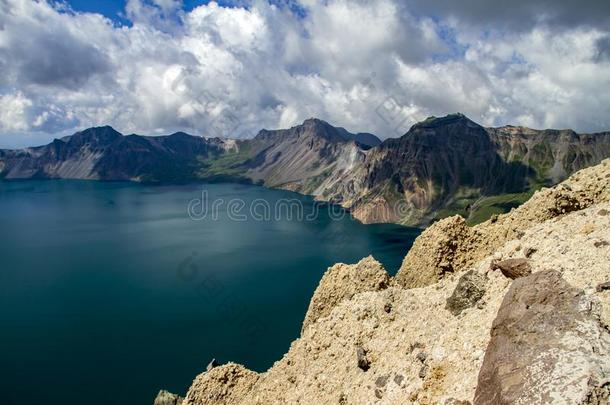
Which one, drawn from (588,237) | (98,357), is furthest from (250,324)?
(588,237)

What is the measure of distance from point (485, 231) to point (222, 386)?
72.1ft

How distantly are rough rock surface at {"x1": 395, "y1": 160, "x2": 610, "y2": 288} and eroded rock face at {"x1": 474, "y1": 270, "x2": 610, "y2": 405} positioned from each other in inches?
497

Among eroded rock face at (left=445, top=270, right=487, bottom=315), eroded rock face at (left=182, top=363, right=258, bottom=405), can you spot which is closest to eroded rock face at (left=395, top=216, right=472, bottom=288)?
eroded rock face at (left=445, top=270, right=487, bottom=315)

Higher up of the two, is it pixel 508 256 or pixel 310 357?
pixel 508 256

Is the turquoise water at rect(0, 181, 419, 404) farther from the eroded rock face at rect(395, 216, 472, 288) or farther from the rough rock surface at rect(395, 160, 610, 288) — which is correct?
the rough rock surface at rect(395, 160, 610, 288)

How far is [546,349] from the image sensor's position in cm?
1321

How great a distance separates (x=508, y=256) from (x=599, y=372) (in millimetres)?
10656

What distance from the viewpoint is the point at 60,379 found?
284ft

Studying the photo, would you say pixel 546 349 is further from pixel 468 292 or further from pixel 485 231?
pixel 485 231

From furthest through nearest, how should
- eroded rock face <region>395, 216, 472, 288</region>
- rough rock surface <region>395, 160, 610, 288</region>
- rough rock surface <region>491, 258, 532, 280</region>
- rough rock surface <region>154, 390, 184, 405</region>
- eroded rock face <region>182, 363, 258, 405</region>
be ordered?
1. rough rock surface <region>154, 390, 184, 405</region>
2. eroded rock face <region>182, 363, 258, 405</region>
3. eroded rock face <region>395, 216, 472, 288</region>
4. rough rock surface <region>395, 160, 610, 288</region>
5. rough rock surface <region>491, 258, 532, 280</region>

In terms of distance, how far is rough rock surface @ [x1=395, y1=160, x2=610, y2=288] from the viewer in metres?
27.7

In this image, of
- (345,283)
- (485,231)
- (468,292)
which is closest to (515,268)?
(468,292)

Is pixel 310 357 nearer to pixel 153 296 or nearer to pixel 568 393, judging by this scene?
pixel 568 393

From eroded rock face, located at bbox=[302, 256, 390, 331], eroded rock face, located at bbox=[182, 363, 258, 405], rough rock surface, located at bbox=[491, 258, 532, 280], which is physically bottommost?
eroded rock face, located at bbox=[182, 363, 258, 405]
